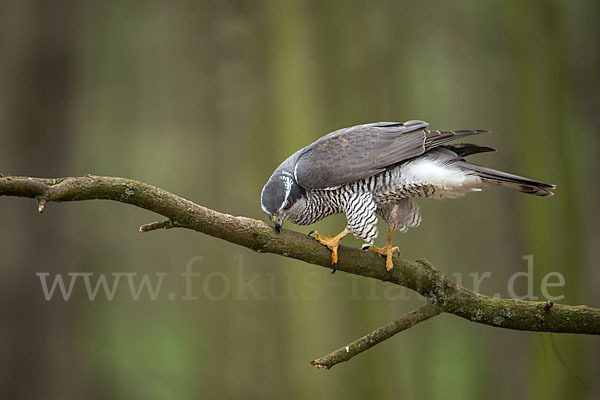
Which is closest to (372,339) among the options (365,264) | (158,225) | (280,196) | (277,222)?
(365,264)

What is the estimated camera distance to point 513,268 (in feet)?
17.7

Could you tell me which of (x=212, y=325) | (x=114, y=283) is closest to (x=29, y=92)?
(x=212, y=325)

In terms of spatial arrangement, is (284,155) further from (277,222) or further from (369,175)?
(277,222)

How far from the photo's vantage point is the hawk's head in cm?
276

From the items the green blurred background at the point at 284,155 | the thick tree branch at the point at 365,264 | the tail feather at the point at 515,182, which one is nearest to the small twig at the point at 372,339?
the thick tree branch at the point at 365,264

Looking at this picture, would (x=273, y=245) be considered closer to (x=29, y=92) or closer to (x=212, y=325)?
(x=212, y=325)

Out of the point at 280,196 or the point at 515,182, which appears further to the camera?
the point at 280,196

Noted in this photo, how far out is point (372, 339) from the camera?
7.54ft

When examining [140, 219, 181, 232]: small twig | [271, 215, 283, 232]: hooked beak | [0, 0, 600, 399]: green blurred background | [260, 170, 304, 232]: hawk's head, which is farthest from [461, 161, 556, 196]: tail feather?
[0, 0, 600, 399]: green blurred background

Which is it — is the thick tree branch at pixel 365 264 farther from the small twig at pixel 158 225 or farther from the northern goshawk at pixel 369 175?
the northern goshawk at pixel 369 175

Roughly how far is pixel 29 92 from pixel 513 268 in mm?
4877

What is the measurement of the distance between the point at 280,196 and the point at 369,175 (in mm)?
505

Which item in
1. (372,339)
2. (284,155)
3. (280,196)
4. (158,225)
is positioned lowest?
(372,339)

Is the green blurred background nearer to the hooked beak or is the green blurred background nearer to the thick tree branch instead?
the hooked beak
